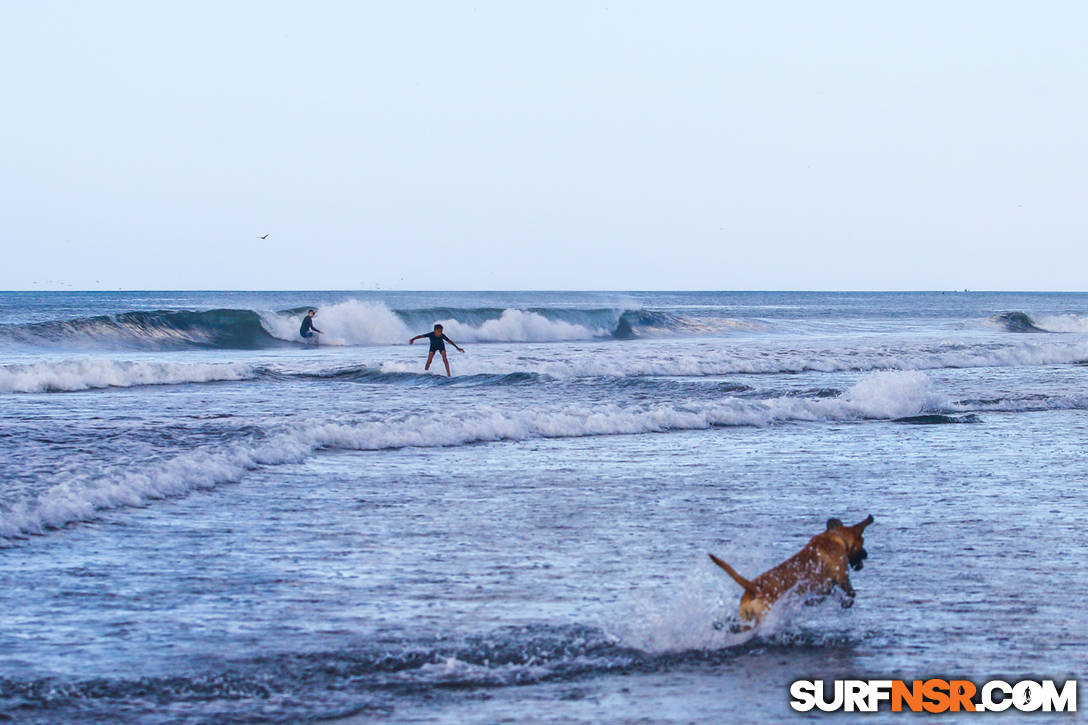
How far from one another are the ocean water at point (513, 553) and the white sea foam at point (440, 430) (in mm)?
50

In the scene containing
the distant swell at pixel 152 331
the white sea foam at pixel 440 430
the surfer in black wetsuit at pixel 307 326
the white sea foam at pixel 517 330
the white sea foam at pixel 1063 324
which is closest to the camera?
the white sea foam at pixel 440 430

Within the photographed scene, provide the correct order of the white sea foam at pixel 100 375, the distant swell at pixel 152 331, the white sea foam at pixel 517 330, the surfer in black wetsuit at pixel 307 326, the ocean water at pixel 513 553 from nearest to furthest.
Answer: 1. the ocean water at pixel 513 553
2. the white sea foam at pixel 100 375
3. the distant swell at pixel 152 331
4. the surfer in black wetsuit at pixel 307 326
5. the white sea foam at pixel 517 330

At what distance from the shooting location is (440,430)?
551 inches

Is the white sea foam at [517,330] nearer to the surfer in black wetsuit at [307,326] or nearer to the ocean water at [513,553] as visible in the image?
the surfer in black wetsuit at [307,326]

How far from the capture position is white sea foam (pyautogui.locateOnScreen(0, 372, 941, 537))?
8695 mm

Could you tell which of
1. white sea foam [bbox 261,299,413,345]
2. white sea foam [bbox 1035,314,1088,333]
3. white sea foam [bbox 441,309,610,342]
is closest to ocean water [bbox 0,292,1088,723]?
white sea foam [bbox 261,299,413,345]

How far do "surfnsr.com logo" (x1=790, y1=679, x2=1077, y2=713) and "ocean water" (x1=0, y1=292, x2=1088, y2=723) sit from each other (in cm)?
9

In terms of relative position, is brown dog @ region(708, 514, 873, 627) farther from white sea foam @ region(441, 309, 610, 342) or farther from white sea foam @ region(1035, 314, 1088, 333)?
white sea foam @ region(1035, 314, 1088, 333)

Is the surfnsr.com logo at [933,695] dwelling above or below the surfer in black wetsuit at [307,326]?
below

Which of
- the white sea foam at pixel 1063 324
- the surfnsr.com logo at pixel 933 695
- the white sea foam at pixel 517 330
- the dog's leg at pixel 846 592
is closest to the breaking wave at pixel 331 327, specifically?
the white sea foam at pixel 517 330

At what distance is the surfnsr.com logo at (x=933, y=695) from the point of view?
4.52 m

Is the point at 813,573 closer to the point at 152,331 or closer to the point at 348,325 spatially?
the point at 152,331

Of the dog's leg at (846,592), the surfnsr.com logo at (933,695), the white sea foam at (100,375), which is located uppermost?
the dog's leg at (846,592)

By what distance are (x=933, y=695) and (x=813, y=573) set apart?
919mm
